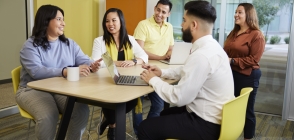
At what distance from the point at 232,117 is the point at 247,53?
127cm

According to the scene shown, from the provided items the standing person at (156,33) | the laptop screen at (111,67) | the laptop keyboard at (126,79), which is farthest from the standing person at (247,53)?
the laptop screen at (111,67)

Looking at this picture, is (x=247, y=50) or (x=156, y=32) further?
(x=156, y=32)

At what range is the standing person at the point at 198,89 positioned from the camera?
1.63 m

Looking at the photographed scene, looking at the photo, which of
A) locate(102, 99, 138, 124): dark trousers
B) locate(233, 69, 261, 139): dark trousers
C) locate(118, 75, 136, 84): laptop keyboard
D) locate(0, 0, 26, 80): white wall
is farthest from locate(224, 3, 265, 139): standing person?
locate(0, 0, 26, 80): white wall

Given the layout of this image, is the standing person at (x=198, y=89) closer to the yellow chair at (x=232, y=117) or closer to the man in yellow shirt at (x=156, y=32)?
the yellow chair at (x=232, y=117)

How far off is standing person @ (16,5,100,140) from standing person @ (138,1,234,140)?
0.68 meters

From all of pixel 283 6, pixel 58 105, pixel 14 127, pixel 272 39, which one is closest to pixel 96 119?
pixel 14 127

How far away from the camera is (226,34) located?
4.16 metres

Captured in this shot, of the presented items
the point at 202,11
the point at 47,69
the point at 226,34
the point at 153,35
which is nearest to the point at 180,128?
the point at 202,11

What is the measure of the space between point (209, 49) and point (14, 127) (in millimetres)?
2509

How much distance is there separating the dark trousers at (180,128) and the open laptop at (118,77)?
11.0 inches

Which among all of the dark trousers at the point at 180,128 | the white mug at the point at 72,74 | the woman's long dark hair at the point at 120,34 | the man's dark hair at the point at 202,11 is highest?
the man's dark hair at the point at 202,11

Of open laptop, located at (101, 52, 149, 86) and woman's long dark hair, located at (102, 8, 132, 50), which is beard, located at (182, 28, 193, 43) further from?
woman's long dark hair, located at (102, 8, 132, 50)

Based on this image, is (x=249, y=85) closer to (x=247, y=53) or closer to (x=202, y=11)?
(x=247, y=53)
